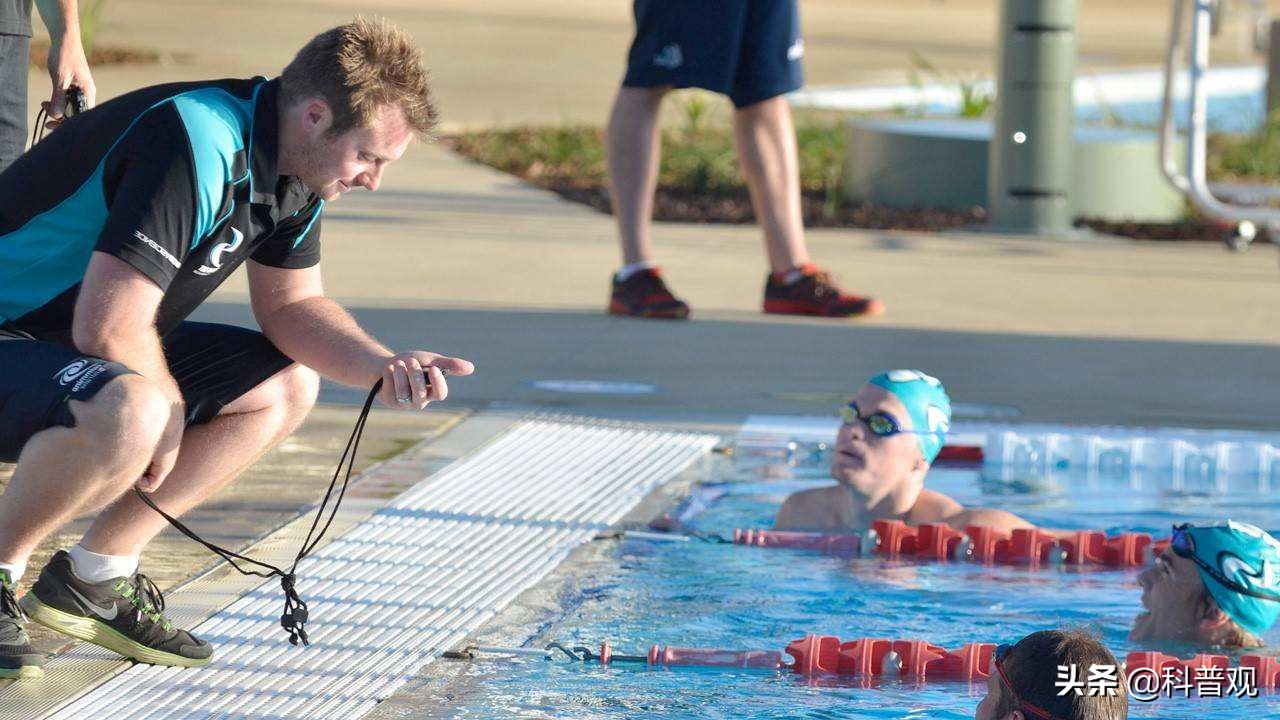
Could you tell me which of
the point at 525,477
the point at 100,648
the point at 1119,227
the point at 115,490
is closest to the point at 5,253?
the point at 115,490

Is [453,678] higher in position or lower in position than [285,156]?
lower

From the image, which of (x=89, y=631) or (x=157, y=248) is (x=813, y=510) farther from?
(x=157, y=248)

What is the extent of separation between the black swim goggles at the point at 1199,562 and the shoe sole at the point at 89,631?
222 cm

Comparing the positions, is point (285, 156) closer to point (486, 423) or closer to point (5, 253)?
point (5, 253)

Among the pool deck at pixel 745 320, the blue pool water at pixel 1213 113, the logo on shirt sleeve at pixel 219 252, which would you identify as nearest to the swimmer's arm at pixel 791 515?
the pool deck at pixel 745 320

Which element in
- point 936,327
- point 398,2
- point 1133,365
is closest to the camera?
point 1133,365

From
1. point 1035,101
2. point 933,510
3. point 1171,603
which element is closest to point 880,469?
point 933,510

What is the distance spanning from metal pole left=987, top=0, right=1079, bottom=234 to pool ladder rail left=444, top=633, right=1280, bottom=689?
20.4ft

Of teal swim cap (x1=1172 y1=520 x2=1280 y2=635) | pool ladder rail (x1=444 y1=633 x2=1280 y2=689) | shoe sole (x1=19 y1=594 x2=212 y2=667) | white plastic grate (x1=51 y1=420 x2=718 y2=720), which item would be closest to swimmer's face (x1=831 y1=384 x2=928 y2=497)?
white plastic grate (x1=51 y1=420 x2=718 y2=720)

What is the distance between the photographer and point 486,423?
5883mm

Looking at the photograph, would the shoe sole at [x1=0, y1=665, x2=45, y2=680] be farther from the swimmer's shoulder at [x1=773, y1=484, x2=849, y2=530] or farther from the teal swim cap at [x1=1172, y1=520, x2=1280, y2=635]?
the teal swim cap at [x1=1172, y1=520, x2=1280, y2=635]

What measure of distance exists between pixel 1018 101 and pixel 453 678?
679 centimetres

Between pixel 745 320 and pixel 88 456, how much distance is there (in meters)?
4.56

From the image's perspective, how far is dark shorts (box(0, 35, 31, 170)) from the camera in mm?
4500
